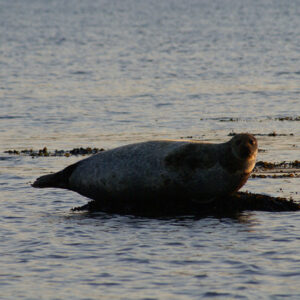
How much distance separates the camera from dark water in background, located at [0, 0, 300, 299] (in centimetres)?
1091

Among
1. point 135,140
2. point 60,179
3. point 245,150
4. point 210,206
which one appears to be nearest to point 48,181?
point 60,179

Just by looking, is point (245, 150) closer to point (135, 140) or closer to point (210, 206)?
point (210, 206)

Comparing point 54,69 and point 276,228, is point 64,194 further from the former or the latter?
point 54,69

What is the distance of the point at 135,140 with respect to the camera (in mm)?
23578

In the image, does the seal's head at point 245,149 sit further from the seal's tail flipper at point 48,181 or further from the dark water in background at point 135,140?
the seal's tail flipper at point 48,181

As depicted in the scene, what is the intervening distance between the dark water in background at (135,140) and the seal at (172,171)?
0.61 m

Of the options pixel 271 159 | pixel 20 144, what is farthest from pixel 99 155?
pixel 20 144

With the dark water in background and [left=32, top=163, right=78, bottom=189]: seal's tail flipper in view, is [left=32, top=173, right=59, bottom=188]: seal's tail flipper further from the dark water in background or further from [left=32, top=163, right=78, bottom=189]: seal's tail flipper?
the dark water in background

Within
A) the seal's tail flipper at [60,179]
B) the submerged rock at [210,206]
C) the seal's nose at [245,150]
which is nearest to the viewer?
the seal's nose at [245,150]

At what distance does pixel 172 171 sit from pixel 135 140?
9.02m

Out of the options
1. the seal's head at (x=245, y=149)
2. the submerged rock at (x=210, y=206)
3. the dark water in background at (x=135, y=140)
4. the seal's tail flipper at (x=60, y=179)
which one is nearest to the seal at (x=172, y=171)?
the seal's head at (x=245, y=149)

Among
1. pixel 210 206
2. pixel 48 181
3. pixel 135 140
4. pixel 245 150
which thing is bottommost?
pixel 210 206

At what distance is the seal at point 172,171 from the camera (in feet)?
47.6

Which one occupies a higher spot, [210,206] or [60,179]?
[60,179]
